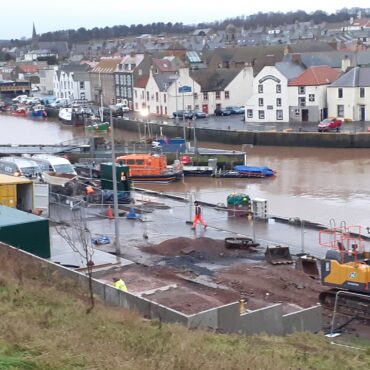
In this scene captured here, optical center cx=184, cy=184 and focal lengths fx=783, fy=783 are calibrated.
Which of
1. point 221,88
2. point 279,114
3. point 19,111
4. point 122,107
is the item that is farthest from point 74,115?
point 279,114

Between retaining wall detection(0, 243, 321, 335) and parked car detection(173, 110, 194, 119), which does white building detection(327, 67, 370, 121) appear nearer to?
parked car detection(173, 110, 194, 119)

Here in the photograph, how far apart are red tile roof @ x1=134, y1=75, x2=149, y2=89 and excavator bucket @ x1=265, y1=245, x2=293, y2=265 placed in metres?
34.9

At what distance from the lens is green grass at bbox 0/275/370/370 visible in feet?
19.2

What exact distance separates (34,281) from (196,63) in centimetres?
4941

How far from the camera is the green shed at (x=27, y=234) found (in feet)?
41.4

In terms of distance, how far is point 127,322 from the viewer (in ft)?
25.8

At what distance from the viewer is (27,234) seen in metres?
12.8

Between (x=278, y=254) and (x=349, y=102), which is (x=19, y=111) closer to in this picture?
(x=349, y=102)

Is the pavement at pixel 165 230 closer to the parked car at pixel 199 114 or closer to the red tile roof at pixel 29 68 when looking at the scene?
the parked car at pixel 199 114

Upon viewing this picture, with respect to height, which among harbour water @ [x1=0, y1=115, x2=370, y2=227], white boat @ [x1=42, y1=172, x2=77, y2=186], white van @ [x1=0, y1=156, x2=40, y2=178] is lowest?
harbour water @ [x1=0, y1=115, x2=370, y2=227]

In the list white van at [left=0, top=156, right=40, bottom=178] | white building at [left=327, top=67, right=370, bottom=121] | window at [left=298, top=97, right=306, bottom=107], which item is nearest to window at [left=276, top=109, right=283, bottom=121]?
window at [left=298, top=97, right=306, bottom=107]

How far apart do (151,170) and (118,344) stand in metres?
19.1

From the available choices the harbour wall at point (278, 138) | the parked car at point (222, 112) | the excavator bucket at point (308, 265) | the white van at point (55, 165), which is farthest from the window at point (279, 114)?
the excavator bucket at point (308, 265)

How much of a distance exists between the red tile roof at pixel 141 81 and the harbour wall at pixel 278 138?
942 centimetres
